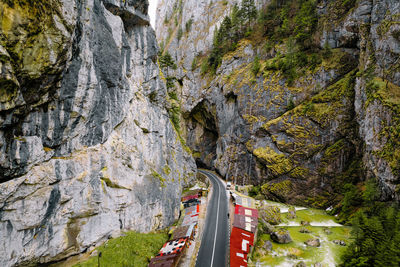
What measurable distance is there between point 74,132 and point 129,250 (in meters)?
12.3

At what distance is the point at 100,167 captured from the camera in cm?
1944

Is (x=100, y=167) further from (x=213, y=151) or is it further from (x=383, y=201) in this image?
(x=213, y=151)

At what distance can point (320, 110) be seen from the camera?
120 ft

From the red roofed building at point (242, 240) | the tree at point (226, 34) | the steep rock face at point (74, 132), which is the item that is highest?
the tree at point (226, 34)

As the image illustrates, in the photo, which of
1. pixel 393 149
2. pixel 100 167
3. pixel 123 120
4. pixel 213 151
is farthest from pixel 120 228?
pixel 213 151

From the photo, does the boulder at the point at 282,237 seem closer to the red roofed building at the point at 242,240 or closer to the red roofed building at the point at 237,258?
the red roofed building at the point at 242,240

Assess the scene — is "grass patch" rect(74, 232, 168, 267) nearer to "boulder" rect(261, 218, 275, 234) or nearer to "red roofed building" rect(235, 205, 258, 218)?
"red roofed building" rect(235, 205, 258, 218)

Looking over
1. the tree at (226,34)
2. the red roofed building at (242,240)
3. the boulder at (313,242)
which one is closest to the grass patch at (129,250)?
the red roofed building at (242,240)

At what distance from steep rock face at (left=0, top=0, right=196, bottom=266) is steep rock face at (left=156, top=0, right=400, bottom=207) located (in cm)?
2468

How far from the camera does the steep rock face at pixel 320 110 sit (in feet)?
89.4

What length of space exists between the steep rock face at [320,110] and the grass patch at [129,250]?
26.9 meters

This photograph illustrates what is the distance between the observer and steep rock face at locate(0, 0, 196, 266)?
12281mm

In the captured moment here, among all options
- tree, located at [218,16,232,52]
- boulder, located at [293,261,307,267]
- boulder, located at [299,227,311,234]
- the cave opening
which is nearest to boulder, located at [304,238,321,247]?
boulder, located at [299,227,311,234]

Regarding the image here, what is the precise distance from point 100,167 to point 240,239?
57.0 ft
